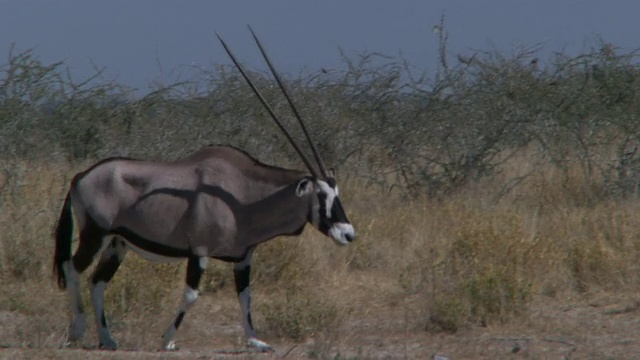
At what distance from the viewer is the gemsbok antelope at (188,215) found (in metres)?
8.05

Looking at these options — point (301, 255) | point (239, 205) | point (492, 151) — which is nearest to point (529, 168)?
point (492, 151)

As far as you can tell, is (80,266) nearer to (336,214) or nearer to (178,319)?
(178,319)

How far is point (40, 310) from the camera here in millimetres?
9055

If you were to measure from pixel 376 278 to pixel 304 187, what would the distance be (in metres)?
2.81

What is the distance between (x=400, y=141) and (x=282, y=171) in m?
6.55

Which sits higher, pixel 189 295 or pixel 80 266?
pixel 80 266

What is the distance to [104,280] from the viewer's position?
8289 mm

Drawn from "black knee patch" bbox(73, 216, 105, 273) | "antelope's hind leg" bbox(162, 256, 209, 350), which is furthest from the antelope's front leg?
"black knee patch" bbox(73, 216, 105, 273)

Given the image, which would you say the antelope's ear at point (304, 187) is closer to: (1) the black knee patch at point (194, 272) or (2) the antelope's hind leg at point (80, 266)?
(1) the black knee patch at point (194, 272)

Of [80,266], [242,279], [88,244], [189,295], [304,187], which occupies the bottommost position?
[189,295]

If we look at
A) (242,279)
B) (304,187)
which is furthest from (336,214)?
(242,279)

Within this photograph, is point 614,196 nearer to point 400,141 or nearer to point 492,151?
point 492,151

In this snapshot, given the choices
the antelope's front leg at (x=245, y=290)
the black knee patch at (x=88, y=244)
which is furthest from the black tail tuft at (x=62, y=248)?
→ the antelope's front leg at (x=245, y=290)

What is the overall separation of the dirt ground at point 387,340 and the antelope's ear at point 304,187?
101cm
